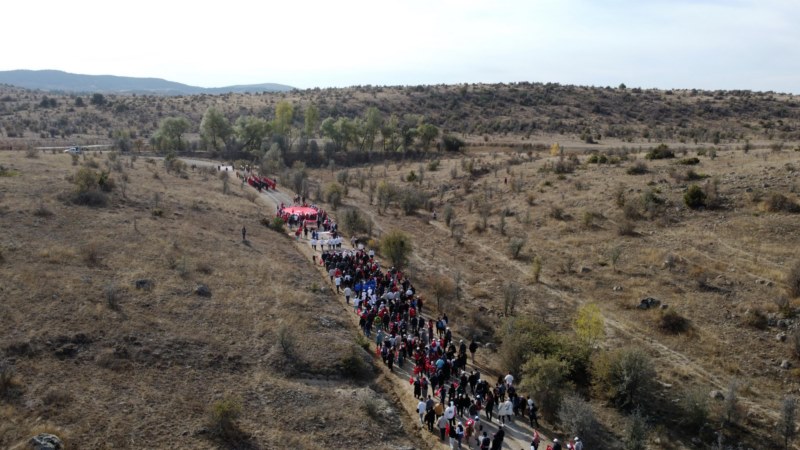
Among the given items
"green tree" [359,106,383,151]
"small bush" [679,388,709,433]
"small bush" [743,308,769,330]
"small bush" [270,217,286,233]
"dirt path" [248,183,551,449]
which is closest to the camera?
"dirt path" [248,183,551,449]

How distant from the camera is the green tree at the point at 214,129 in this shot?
218 ft

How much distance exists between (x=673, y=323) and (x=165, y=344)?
1913 centimetres

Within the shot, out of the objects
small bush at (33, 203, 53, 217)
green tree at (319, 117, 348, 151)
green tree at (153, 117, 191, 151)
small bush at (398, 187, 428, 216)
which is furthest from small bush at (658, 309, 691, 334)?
green tree at (153, 117, 191, 151)

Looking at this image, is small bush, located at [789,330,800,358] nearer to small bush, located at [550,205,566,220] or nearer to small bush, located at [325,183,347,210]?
small bush, located at [550,205,566,220]

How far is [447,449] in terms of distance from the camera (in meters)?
14.7

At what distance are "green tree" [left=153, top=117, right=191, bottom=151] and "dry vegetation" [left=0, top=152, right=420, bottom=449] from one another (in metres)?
36.8

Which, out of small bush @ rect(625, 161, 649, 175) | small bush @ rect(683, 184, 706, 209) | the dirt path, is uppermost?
small bush @ rect(625, 161, 649, 175)

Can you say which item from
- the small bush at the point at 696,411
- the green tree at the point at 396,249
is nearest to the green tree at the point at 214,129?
the green tree at the point at 396,249

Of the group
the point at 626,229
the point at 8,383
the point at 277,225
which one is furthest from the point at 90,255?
the point at 626,229

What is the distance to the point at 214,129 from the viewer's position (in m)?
67.3

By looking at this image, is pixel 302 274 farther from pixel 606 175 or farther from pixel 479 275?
pixel 606 175

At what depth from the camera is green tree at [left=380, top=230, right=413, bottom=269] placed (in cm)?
2950

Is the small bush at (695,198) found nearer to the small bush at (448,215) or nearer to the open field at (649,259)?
the open field at (649,259)

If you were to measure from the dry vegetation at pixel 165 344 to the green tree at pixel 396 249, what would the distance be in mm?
4250
